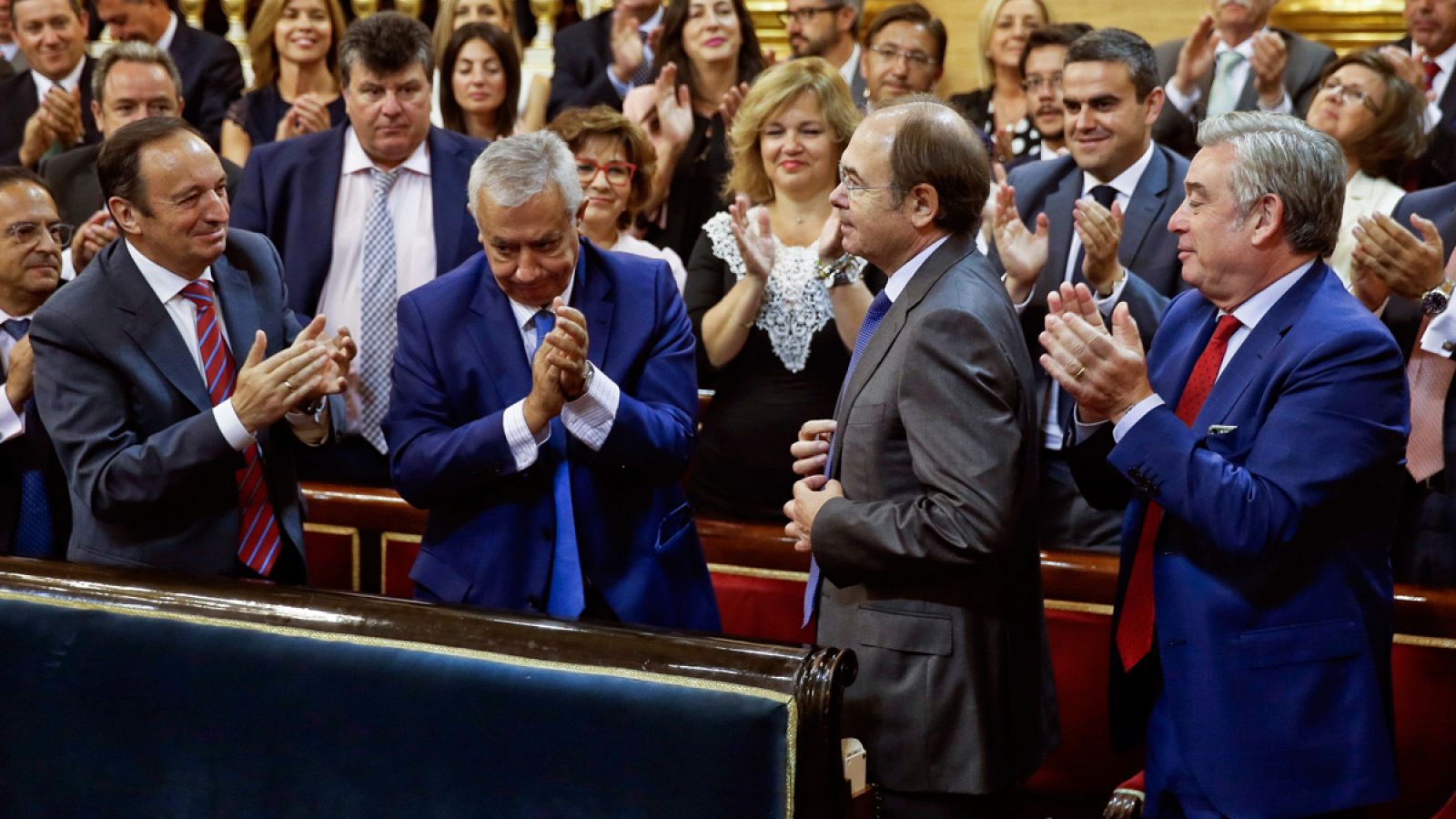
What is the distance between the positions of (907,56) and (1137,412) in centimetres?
277

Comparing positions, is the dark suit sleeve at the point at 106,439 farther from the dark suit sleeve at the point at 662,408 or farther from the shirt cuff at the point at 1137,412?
the shirt cuff at the point at 1137,412

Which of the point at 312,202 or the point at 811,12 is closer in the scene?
the point at 312,202

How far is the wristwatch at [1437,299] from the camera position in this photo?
337cm

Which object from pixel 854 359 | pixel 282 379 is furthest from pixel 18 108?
pixel 854 359

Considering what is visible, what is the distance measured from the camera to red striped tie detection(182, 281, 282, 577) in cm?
293

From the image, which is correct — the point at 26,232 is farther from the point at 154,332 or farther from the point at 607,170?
the point at 607,170

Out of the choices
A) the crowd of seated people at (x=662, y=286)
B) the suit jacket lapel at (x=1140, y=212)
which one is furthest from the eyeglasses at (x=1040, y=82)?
the suit jacket lapel at (x=1140, y=212)

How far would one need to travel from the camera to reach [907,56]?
193 inches

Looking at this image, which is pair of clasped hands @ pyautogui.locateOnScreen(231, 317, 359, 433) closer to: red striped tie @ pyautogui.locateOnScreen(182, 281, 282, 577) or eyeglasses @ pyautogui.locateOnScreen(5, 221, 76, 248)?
red striped tie @ pyautogui.locateOnScreen(182, 281, 282, 577)

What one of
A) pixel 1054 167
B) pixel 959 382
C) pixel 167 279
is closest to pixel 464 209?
pixel 167 279

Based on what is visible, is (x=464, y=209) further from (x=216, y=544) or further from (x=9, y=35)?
(x=9, y=35)

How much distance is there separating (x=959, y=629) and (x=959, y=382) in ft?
1.22

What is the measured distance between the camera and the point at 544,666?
2.28 m

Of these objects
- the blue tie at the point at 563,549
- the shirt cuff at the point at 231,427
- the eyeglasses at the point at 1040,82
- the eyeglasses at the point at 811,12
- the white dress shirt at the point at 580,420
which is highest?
the eyeglasses at the point at 811,12
